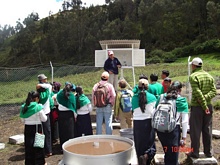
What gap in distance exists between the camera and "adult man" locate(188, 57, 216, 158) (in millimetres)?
4660

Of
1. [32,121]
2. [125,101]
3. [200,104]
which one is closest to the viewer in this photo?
[200,104]

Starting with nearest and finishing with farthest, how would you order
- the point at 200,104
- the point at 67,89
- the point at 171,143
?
the point at 171,143
the point at 200,104
the point at 67,89

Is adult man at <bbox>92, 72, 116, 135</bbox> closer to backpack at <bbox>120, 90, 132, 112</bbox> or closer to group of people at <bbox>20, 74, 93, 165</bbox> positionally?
group of people at <bbox>20, 74, 93, 165</bbox>

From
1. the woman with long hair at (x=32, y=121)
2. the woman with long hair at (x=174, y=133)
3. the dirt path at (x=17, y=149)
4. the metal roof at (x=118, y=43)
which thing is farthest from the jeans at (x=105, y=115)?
the metal roof at (x=118, y=43)

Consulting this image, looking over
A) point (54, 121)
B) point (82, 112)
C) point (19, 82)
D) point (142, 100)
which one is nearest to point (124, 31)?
point (19, 82)

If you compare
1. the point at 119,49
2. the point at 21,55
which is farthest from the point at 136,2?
the point at 119,49

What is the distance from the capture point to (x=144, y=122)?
4379 mm

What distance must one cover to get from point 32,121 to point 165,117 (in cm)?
240

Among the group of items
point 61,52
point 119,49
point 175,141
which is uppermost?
point 61,52

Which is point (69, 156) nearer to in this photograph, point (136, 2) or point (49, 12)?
point (136, 2)

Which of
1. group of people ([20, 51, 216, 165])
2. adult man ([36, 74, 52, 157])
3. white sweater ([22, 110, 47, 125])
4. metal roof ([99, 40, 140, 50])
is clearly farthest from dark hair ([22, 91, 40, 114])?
metal roof ([99, 40, 140, 50])

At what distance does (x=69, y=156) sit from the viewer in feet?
9.17

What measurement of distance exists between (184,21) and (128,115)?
4452 cm

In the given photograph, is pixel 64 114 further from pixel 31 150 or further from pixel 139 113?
pixel 139 113
